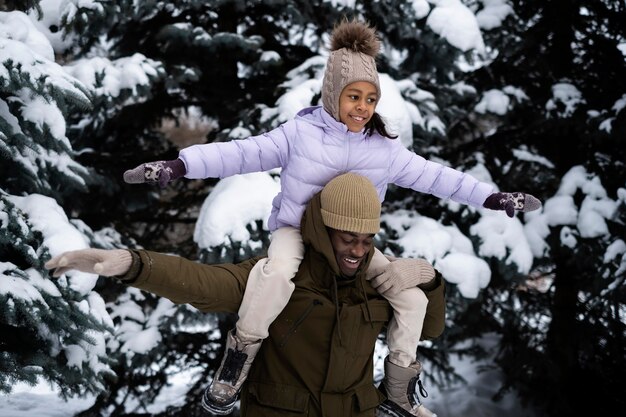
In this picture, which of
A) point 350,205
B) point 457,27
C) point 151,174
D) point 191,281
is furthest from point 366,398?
point 457,27

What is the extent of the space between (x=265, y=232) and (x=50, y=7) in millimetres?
2691

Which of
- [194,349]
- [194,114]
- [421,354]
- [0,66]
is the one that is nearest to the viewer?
[0,66]

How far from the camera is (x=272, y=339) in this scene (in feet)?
8.56

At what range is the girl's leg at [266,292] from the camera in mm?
2400

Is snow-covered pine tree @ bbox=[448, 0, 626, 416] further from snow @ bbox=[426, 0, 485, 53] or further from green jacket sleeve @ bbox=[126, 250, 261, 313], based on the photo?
green jacket sleeve @ bbox=[126, 250, 261, 313]

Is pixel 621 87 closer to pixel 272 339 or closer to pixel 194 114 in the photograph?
pixel 194 114

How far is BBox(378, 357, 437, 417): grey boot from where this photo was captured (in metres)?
2.81

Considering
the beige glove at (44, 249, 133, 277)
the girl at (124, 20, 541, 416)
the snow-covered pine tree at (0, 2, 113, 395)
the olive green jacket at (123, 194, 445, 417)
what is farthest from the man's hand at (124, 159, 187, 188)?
the snow-covered pine tree at (0, 2, 113, 395)

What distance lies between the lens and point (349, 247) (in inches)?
95.2

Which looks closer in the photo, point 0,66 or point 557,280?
point 0,66

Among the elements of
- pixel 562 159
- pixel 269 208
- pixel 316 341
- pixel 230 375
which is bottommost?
pixel 562 159

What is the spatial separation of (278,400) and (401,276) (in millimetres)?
710

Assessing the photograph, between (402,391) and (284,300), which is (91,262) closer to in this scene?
(284,300)

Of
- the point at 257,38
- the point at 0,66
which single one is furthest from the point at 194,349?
the point at 0,66
